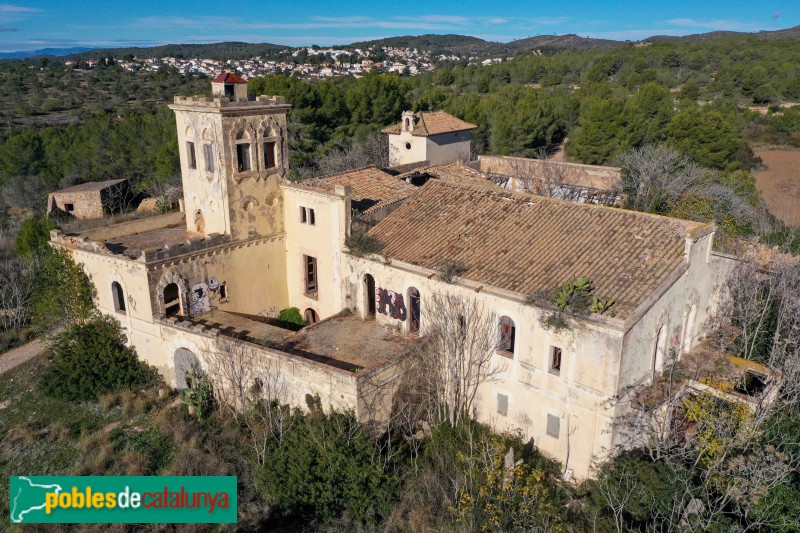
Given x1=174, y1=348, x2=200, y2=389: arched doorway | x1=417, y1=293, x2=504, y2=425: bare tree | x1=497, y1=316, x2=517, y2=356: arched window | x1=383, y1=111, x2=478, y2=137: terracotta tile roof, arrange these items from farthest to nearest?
x1=383, y1=111, x2=478, y2=137: terracotta tile roof < x1=174, y1=348, x2=200, y2=389: arched doorway < x1=417, y1=293, x2=504, y2=425: bare tree < x1=497, y1=316, x2=517, y2=356: arched window

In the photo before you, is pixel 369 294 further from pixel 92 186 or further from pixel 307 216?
pixel 92 186

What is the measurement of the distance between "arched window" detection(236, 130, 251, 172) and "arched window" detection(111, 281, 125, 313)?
276 inches

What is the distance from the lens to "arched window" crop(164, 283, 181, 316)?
977 inches

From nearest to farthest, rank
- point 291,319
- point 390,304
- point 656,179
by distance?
point 390,304
point 291,319
point 656,179

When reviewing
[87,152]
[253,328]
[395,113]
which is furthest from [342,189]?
[87,152]

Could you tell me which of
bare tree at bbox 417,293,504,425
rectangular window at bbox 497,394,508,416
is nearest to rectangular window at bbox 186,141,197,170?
bare tree at bbox 417,293,504,425

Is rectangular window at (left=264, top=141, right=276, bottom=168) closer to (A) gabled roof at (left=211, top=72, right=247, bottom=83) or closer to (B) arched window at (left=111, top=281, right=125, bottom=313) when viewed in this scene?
(A) gabled roof at (left=211, top=72, right=247, bottom=83)

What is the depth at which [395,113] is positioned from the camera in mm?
55625

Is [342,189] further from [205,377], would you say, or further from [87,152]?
[87,152]

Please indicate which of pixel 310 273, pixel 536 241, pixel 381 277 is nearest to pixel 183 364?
pixel 310 273

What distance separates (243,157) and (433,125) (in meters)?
24.1

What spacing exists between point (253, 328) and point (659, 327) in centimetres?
1498

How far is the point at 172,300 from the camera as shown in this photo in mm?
25219

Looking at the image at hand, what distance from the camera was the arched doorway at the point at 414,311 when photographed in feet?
74.0
